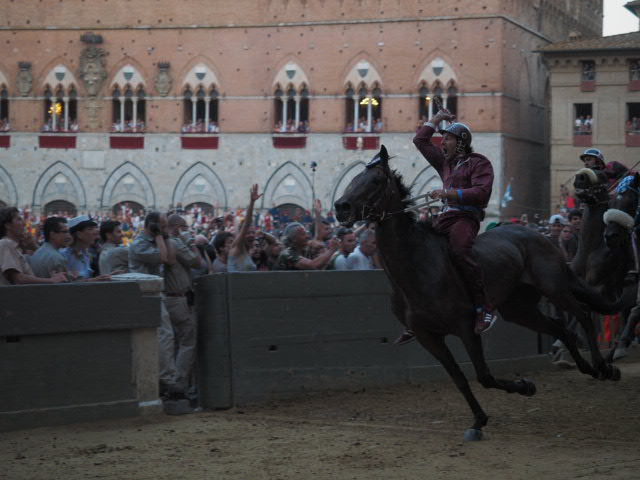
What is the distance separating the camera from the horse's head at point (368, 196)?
9.06 meters

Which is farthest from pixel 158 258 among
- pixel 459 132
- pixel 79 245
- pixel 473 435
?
pixel 473 435

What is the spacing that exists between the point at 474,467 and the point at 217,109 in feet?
145

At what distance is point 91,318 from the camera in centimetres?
1032

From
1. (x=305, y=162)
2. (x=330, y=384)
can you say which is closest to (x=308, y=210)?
(x=305, y=162)

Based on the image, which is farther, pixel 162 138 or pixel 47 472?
pixel 162 138

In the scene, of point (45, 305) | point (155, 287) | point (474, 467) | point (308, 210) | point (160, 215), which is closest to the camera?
point (474, 467)

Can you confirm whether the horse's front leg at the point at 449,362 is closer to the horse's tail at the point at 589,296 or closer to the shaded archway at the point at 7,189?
the horse's tail at the point at 589,296

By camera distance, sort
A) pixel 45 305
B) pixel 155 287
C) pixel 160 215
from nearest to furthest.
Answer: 1. pixel 45 305
2. pixel 155 287
3. pixel 160 215

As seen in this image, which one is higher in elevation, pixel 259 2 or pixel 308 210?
pixel 259 2

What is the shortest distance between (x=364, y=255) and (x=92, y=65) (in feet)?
132

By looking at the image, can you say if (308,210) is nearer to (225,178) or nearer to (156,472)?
(225,178)

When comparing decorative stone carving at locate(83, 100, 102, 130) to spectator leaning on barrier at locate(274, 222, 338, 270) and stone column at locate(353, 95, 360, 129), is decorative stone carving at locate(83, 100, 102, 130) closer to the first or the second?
stone column at locate(353, 95, 360, 129)

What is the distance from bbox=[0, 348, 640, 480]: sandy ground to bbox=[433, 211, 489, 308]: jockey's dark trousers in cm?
127

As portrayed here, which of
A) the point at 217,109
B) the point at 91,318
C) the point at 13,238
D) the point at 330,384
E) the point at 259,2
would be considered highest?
the point at 259,2
